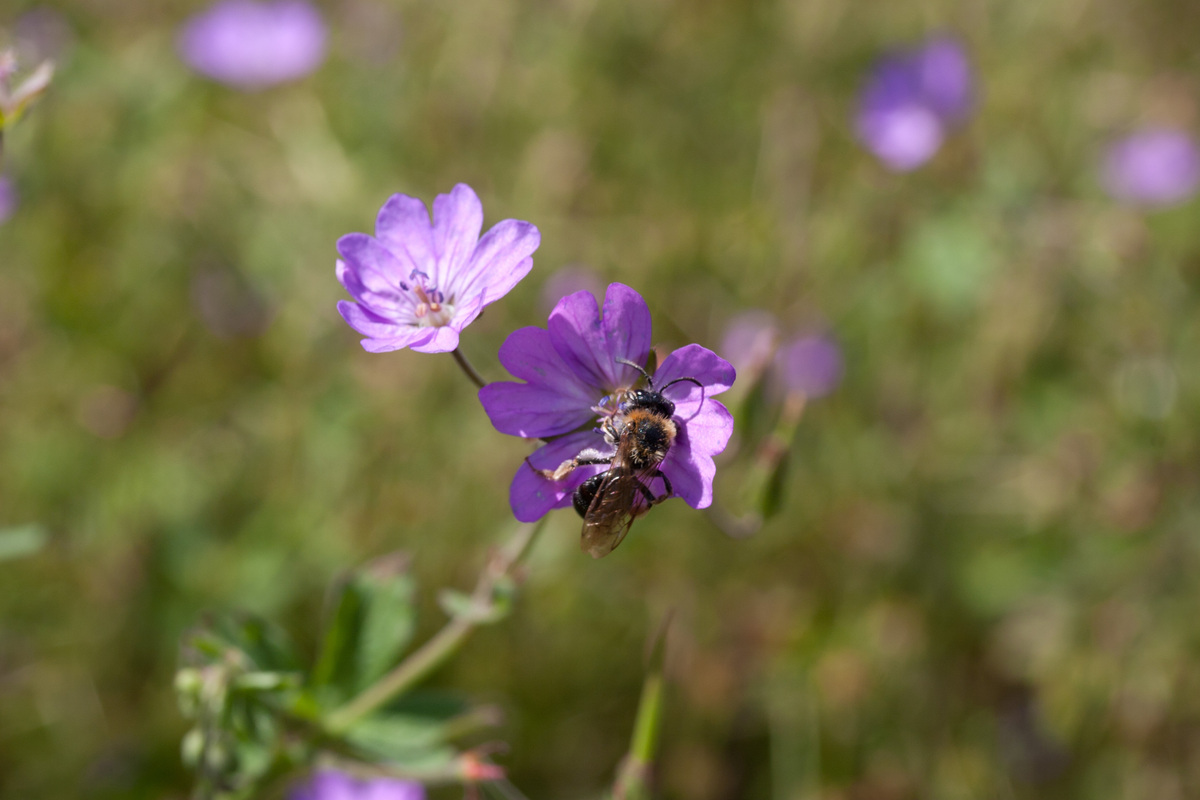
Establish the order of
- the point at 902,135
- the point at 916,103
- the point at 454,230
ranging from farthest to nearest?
the point at 916,103, the point at 902,135, the point at 454,230

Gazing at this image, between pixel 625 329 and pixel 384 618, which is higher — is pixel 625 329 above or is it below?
above

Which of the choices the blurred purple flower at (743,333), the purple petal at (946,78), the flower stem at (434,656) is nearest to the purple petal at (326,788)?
the flower stem at (434,656)

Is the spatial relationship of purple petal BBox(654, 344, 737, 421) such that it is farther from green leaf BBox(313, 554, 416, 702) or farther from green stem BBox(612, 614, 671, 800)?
green leaf BBox(313, 554, 416, 702)

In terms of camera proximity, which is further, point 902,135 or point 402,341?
point 902,135

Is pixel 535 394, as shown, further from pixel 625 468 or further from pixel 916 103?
pixel 916 103

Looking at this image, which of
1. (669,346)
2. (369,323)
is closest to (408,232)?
(369,323)

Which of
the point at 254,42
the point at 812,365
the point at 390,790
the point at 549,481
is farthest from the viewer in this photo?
the point at 254,42
